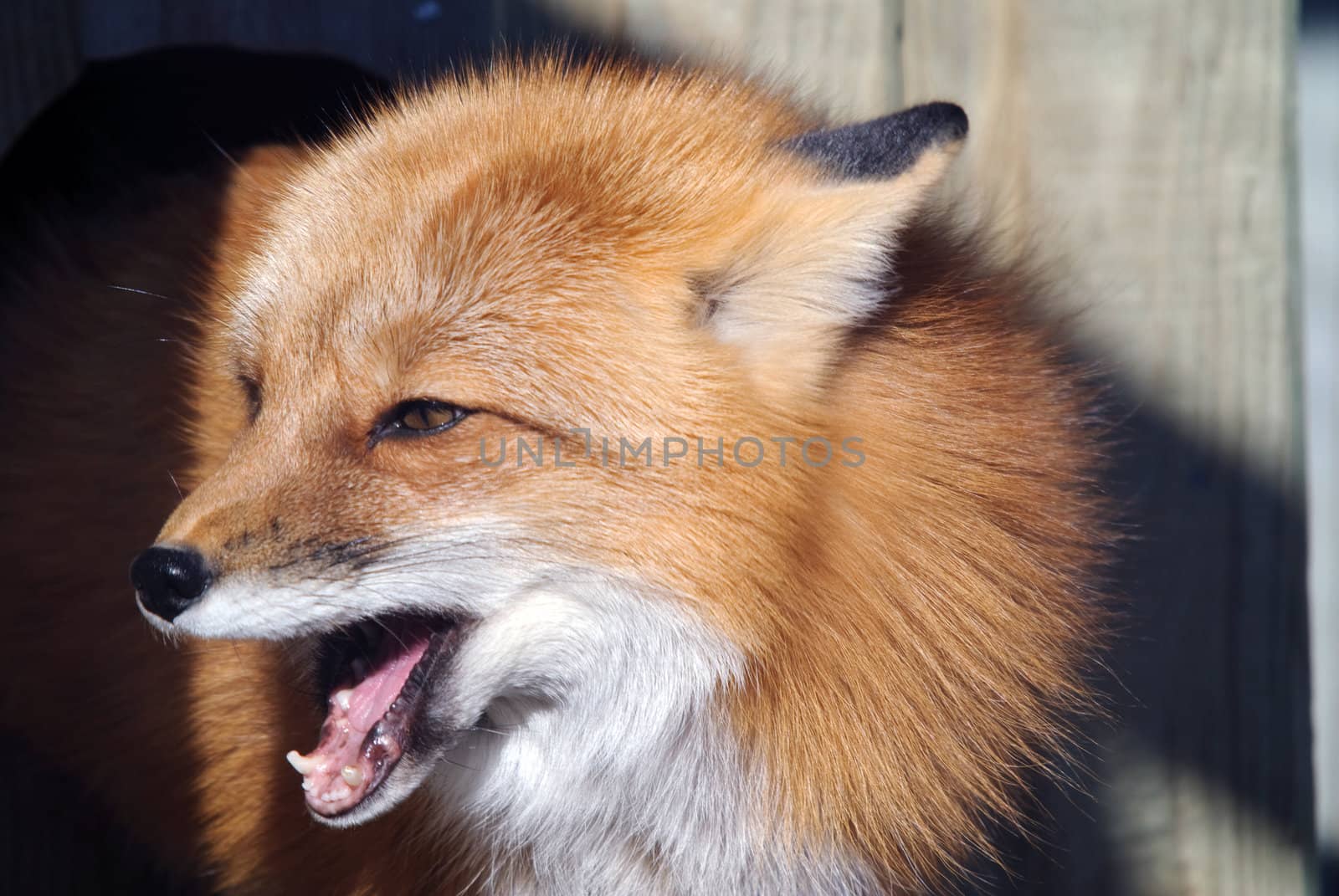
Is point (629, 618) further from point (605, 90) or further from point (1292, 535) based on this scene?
point (1292, 535)

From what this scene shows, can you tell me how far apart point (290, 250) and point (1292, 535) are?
1.94 metres

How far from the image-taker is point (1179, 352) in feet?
7.56

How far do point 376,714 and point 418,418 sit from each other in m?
0.38

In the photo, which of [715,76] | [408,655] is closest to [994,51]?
[715,76]

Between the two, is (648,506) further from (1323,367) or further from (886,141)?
(1323,367)

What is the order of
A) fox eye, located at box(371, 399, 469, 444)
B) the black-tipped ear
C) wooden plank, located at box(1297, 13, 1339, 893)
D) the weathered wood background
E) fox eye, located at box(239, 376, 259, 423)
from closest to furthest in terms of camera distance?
→ the black-tipped ear, fox eye, located at box(371, 399, 469, 444), fox eye, located at box(239, 376, 259, 423), the weathered wood background, wooden plank, located at box(1297, 13, 1339, 893)

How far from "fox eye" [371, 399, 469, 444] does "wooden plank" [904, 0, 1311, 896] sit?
128 centimetres

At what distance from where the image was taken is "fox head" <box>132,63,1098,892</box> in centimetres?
140

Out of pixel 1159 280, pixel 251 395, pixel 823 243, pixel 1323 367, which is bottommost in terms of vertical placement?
pixel 1323 367

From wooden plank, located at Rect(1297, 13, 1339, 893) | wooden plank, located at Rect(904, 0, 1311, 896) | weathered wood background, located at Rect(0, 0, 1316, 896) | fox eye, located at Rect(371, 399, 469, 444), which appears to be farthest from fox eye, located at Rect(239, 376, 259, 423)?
wooden plank, located at Rect(1297, 13, 1339, 893)

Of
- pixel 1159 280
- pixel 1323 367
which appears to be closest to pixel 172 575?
pixel 1159 280

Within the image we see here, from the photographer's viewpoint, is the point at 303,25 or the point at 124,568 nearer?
the point at 124,568

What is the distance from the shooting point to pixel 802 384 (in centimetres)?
148

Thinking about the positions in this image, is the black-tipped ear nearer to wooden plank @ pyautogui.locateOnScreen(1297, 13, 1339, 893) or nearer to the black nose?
the black nose
